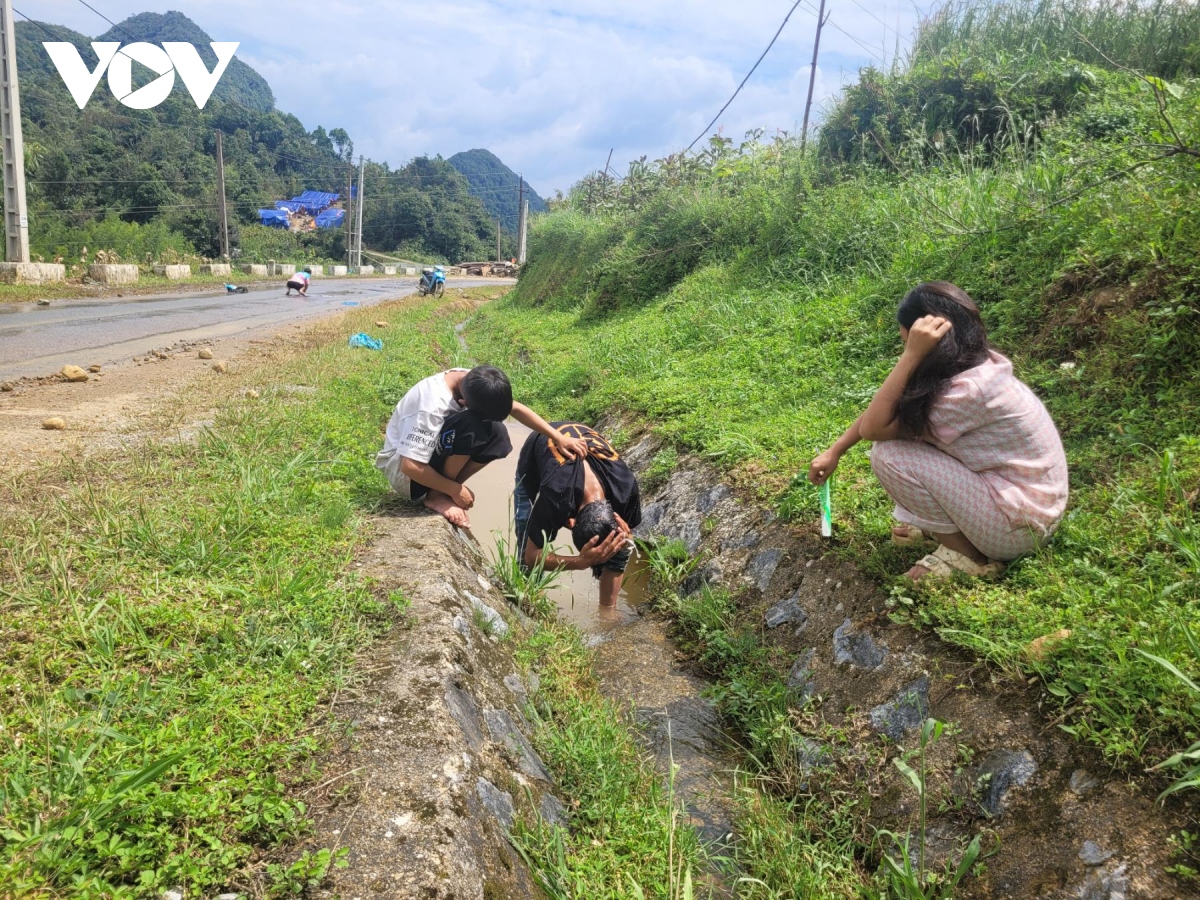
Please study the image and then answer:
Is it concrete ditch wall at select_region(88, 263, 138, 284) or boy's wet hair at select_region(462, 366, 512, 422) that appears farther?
concrete ditch wall at select_region(88, 263, 138, 284)

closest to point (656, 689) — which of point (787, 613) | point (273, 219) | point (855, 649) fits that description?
point (787, 613)

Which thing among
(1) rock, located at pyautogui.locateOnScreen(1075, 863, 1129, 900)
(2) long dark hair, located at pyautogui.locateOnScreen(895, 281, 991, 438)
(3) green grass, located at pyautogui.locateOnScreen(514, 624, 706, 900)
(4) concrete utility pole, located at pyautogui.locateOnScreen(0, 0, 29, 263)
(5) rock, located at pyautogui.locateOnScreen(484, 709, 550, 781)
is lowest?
(3) green grass, located at pyautogui.locateOnScreen(514, 624, 706, 900)

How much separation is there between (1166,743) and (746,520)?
2.53 meters

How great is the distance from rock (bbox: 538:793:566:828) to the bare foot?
1.92m

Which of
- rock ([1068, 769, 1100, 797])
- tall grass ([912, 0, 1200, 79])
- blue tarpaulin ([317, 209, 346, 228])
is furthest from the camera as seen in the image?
blue tarpaulin ([317, 209, 346, 228])

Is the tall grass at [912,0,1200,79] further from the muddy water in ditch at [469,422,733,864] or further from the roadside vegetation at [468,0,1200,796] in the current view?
the muddy water in ditch at [469,422,733,864]

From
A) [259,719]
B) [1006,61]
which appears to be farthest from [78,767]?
[1006,61]

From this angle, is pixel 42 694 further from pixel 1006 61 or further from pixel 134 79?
pixel 134 79

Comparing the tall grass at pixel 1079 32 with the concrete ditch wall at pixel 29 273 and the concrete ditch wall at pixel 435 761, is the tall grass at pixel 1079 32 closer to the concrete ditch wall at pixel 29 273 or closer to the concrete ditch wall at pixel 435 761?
the concrete ditch wall at pixel 435 761

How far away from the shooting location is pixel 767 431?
508 centimetres

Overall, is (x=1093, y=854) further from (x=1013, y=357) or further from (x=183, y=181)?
(x=183, y=181)

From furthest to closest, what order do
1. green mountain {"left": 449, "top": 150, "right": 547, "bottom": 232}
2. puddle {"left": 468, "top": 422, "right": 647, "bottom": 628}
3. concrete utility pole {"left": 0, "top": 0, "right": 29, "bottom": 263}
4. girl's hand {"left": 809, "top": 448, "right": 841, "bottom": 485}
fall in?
green mountain {"left": 449, "top": 150, "right": 547, "bottom": 232}
concrete utility pole {"left": 0, "top": 0, "right": 29, "bottom": 263}
puddle {"left": 468, "top": 422, "right": 647, "bottom": 628}
girl's hand {"left": 809, "top": 448, "right": 841, "bottom": 485}

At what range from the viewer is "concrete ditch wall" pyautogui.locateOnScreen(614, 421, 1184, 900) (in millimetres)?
1998

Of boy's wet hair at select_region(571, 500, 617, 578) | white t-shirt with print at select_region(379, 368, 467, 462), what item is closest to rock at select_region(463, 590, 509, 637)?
boy's wet hair at select_region(571, 500, 617, 578)
